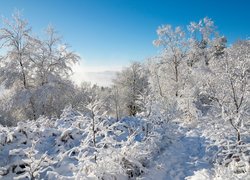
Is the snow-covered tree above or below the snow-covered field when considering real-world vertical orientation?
above

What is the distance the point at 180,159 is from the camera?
10898 millimetres

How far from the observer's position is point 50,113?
22.6 metres

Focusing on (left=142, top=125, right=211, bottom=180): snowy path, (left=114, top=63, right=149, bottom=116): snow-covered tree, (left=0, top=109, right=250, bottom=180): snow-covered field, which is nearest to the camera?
(left=0, top=109, right=250, bottom=180): snow-covered field

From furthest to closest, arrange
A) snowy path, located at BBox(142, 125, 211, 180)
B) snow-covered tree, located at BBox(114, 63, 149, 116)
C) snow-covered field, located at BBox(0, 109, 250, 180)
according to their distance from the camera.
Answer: snow-covered tree, located at BBox(114, 63, 149, 116)
snowy path, located at BBox(142, 125, 211, 180)
snow-covered field, located at BBox(0, 109, 250, 180)

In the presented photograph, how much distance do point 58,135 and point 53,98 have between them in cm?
1081

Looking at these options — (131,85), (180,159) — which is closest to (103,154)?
(180,159)

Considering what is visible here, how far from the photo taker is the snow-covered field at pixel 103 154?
8.12 meters

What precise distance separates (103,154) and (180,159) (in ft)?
13.0

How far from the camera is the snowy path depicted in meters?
9.52

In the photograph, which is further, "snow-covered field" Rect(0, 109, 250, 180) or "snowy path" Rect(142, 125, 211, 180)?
"snowy path" Rect(142, 125, 211, 180)

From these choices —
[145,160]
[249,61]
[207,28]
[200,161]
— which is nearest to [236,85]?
[249,61]

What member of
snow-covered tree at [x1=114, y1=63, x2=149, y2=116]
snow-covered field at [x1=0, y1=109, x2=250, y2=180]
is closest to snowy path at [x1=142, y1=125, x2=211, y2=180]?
snow-covered field at [x1=0, y1=109, x2=250, y2=180]

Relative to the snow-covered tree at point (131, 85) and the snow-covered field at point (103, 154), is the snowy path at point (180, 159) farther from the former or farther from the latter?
the snow-covered tree at point (131, 85)

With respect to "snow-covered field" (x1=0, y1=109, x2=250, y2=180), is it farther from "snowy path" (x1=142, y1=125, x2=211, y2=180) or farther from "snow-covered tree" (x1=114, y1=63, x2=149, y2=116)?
"snow-covered tree" (x1=114, y1=63, x2=149, y2=116)
